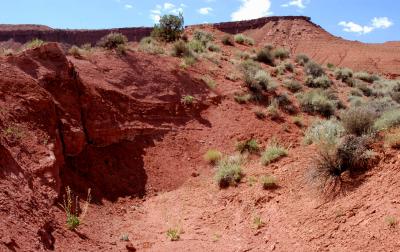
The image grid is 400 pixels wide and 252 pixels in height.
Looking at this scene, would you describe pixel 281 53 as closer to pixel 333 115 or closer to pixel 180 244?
pixel 333 115

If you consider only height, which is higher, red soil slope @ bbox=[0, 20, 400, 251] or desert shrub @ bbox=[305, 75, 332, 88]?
desert shrub @ bbox=[305, 75, 332, 88]

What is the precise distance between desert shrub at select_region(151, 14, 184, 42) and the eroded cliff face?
693cm

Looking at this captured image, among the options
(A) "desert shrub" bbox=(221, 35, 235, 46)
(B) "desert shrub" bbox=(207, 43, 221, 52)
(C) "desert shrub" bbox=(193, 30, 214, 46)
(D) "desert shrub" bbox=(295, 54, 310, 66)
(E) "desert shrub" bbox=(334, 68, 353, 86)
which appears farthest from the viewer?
(A) "desert shrub" bbox=(221, 35, 235, 46)

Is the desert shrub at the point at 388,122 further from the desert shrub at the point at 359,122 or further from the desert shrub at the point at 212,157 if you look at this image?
the desert shrub at the point at 212,157

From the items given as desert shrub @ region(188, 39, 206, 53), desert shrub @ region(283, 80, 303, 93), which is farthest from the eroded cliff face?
desert shrub @ region(188, 39, 206, 53)

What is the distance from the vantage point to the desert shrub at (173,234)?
7.78 meters

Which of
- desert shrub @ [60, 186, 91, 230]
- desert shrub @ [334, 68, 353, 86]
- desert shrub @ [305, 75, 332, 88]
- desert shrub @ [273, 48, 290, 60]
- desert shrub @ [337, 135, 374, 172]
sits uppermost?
desert shrub @ [273, 48, 290, 60]

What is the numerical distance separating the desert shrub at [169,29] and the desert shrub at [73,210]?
14090 millimetres

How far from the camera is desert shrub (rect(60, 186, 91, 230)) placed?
7.27m

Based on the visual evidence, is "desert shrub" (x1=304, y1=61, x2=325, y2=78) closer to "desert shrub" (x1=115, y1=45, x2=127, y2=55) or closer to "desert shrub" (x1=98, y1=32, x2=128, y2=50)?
"desert shrub" (x1=98, y1=32, x2=128, y2=50)

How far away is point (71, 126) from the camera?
10.1 m

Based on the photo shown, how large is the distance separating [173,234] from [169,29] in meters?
15.7

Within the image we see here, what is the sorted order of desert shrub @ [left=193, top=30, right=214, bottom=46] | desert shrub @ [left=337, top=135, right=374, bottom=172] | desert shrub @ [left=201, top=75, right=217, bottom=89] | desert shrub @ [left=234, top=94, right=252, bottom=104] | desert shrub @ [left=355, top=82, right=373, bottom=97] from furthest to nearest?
1. desert shrub @ [left=193, top=30, right=214, bottom=46]
2. desert shrub @ [left=355, top=82, right=373, bottom=97]
3. desert shrub @ [left=201, top=75, right=217, bottom=89]
4. desert shrub @ [left=234, top=94, right=252, bottom=104]
5. desert shrub @ [left=337, top=135, right=374, bottom=172]

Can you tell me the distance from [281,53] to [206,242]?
17.8 metres
